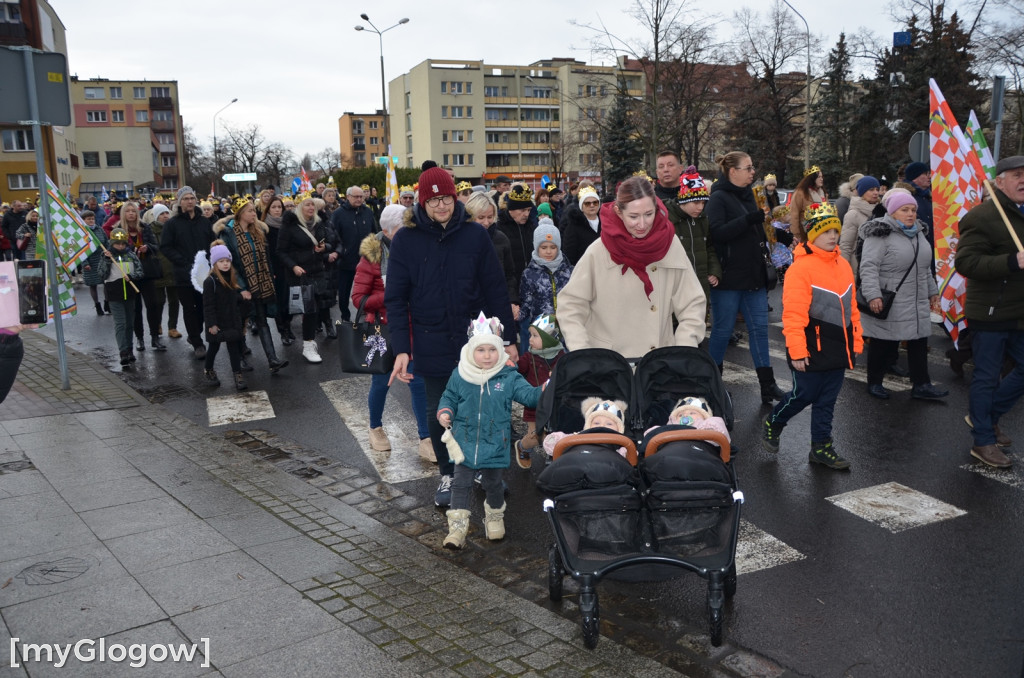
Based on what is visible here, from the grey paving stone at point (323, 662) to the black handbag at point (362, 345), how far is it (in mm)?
3342

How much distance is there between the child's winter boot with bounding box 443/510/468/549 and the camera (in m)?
5.03

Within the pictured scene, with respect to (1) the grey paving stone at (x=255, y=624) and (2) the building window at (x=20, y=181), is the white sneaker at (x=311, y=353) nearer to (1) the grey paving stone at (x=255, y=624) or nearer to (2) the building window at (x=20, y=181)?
(1) the grey paving stone at (x=255, y=624)

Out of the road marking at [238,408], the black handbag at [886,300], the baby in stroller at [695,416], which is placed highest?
the black handbag at [886,300]

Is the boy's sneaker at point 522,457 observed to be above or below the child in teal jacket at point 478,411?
below

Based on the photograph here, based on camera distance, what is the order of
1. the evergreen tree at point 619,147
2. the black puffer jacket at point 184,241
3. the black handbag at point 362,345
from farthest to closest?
the evergreen tree at point 619,147, the black puffer jacket at point 184,241, the black handbag at point 362,345

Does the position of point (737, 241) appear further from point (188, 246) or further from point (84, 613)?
point (188, 246)

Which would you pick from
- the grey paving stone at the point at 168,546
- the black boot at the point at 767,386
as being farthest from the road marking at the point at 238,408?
the black boot at the point at 767,386

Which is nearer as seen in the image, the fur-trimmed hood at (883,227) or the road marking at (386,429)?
the road marking at (386,429)

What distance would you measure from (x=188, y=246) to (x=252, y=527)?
22.9 feet

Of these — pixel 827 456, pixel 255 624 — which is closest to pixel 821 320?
pixel 827 456

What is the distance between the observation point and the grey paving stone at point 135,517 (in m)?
5.30

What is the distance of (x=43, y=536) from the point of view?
522 cm

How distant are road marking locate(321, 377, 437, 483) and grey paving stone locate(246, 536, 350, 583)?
4.56ft

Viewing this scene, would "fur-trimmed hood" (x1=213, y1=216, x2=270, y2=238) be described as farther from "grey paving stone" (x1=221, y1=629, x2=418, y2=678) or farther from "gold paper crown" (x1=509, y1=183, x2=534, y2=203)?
"grey paving stone" (x1=221, y1=629, x2=418, y2=678)
